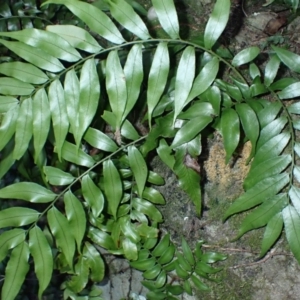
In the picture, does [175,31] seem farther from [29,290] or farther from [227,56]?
[29,290]

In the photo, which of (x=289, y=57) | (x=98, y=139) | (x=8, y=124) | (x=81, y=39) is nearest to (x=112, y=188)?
(x=98, y=139)

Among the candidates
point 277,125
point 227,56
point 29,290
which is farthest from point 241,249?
point 29,290

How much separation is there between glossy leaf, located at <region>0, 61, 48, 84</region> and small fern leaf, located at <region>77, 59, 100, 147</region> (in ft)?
0.51

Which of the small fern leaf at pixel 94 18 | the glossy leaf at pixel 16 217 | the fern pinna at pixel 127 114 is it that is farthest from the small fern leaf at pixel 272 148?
the glossy leaf at pixel 16 217

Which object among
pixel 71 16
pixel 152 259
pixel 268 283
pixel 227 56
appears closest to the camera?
pixel 227 56

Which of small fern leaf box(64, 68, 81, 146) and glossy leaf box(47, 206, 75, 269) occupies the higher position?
small fern leaf box(64, 68, 81, 146)

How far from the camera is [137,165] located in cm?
167

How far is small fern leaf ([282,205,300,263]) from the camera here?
1414 mm

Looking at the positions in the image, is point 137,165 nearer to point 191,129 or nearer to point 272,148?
point 191,129

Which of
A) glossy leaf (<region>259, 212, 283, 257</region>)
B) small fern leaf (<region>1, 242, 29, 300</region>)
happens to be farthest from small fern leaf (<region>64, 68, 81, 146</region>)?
glossy leaf (<region>259, 212, 283, 257</region>)

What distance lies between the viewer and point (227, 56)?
170 cm

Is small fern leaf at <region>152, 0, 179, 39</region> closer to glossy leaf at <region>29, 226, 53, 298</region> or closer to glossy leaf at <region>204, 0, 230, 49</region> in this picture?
glossy leaf at <region>204, 0, 230, 49</region>

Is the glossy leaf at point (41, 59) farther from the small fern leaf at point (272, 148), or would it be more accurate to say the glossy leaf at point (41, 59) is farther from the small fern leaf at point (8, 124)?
the small fern leaf at point (272, 148)

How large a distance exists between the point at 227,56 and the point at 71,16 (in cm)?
89
